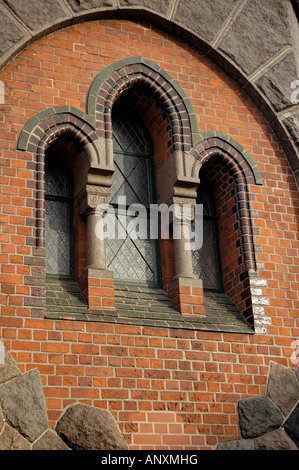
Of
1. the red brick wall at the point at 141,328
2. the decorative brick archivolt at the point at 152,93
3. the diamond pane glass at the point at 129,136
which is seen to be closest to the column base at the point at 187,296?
the red brick wall at the point at 141,328

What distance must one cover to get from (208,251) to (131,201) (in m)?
0.89

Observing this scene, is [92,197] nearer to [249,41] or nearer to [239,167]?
[239,167]

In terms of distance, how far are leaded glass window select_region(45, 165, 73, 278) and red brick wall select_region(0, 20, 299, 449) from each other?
177mm

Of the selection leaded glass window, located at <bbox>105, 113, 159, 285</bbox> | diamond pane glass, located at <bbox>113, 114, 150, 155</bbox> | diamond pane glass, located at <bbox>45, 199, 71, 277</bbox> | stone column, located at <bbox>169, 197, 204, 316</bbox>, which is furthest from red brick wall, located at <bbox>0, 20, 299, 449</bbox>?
diamond pane glass, located at <bbox>113, 114, 150, 155</bbox>

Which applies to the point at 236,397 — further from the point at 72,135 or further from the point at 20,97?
the point at 20,97

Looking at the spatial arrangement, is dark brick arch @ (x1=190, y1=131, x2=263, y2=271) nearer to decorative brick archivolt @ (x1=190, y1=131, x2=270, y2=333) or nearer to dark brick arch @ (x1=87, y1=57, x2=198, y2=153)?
decorative brick archivolt @ (x1=190, y1=131, x2=270, y2=333)

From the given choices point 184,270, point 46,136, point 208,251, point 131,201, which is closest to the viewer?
point 46,136

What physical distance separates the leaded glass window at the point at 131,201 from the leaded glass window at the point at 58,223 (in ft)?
1.20

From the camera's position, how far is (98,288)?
6723mm

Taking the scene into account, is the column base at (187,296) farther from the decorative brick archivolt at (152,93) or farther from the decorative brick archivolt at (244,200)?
the decorative brick archivolt at (152,93)

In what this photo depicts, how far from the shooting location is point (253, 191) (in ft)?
25.1

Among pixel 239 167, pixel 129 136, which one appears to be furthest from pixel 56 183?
pixel 239 167

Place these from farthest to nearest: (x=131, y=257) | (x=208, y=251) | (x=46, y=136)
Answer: (x=208, y=251), (x=131, y=257), (x=46, y=136)

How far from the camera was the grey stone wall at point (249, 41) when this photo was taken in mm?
7883
